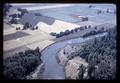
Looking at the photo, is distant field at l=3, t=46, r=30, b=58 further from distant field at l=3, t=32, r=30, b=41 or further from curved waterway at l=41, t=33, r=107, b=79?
curved waterway at l=41, t=33, r=107, b=79

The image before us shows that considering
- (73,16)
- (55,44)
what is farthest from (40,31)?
(73,16)

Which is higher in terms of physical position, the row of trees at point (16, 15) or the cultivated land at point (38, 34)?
the row of trees at point (16, 15)

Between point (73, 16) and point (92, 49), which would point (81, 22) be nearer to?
point (73, 16)

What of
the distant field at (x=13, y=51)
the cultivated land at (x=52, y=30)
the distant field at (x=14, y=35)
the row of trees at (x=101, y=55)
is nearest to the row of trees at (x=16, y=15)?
the cultivated land at (x=52, y=30)

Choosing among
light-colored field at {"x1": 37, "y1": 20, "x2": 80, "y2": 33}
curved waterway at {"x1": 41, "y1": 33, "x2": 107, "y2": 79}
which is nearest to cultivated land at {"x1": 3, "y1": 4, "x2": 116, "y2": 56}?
light-colored field at {"x1": 37, "y1": 20, "x2": 80, "y2": 33}

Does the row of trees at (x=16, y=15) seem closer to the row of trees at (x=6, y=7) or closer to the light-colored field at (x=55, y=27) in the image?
the row of trees at (x=6, y=7)

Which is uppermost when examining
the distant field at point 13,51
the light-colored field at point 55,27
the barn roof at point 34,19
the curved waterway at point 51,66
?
the barn roof at point 34,19

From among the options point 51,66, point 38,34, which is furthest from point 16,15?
point 51,66

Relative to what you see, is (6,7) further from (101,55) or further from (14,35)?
(101,55)

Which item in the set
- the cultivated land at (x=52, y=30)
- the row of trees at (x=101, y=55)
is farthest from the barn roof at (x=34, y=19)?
the row of trees at (x=101, y=55)
